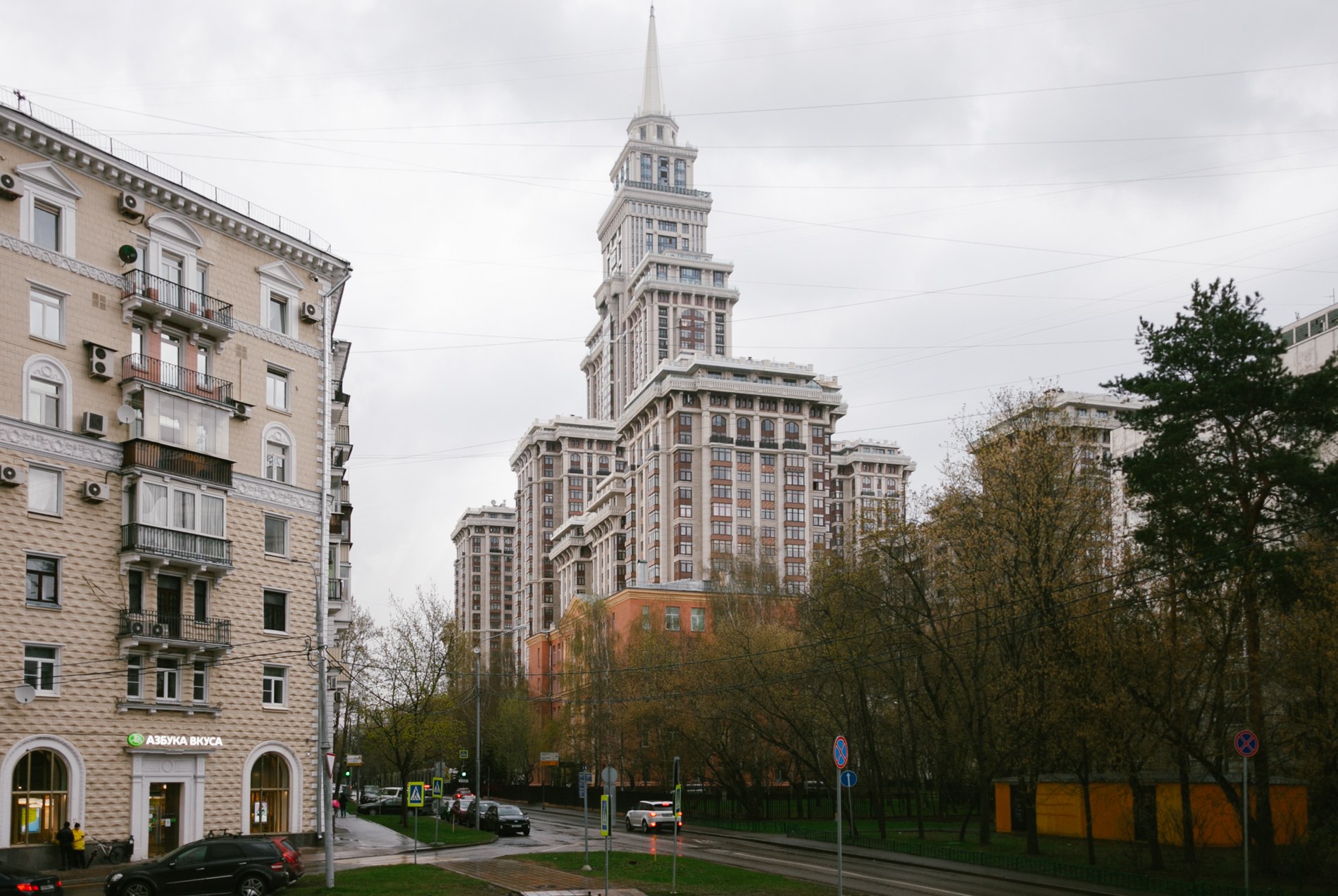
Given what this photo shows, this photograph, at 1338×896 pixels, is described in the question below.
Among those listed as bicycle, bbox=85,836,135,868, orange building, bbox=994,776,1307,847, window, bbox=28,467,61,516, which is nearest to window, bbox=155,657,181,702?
bicycle, bbox=85,836,135,868

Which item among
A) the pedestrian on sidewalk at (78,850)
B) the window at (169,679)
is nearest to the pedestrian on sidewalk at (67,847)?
the pedestrian on sidewalk at (78,850)

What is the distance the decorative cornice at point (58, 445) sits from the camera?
3662cm

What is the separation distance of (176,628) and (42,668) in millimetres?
4615

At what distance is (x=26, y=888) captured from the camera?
26.6 meters

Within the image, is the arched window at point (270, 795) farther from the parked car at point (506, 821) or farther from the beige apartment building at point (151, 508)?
the parked car at point (506, 821)

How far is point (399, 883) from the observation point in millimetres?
32531

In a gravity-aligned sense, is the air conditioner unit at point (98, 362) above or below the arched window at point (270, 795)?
above

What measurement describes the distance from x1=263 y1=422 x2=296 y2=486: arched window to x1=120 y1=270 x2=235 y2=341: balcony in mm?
4030

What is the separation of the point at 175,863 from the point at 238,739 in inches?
545

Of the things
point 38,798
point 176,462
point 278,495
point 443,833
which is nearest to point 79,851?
point 38,798

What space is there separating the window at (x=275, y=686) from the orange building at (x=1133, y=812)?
29.3 m

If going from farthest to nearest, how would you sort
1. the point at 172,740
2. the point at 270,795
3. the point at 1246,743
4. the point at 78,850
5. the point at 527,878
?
the point at 270,795, the point at 172,740, the point at 78,850, the point at 527,878, the point at 1246,743

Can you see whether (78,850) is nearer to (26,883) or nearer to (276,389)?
(26,883)

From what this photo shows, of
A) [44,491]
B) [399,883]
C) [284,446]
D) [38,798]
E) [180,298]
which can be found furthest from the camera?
[284,446]
